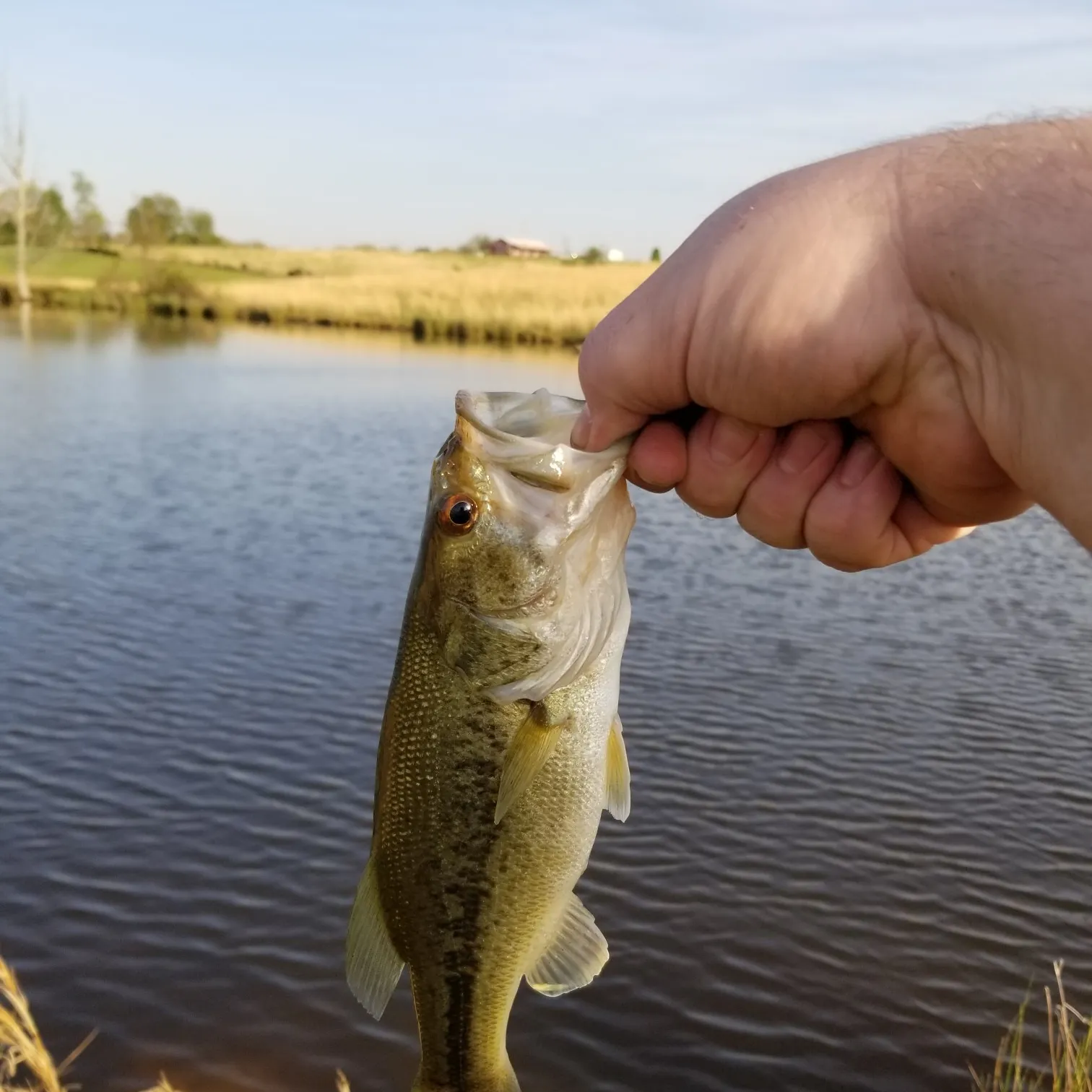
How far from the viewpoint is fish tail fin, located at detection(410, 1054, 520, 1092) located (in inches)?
119

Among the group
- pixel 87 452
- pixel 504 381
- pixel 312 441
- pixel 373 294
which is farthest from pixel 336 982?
pixel 373 294

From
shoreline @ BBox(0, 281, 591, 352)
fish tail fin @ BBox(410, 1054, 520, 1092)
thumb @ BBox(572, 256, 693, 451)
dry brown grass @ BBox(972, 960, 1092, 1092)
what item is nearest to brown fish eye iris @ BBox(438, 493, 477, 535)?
thumb @ BBox(572, 256, 693, 451)

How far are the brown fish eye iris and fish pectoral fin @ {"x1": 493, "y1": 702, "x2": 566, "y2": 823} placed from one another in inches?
17.3

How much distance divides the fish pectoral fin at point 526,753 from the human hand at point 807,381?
61 cm

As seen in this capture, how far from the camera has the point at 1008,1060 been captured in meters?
6.63

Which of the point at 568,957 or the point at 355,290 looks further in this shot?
the point at 355,290

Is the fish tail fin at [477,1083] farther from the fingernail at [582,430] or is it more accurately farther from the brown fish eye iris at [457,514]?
the fingernail at [582,430]

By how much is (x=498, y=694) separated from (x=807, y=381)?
97 cm

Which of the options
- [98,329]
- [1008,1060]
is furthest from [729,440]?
[98,329]

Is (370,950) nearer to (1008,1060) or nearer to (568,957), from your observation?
(568,957)

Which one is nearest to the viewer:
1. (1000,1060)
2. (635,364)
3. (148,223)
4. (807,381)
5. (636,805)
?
(807,381)

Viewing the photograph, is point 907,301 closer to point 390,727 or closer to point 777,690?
point 390,727

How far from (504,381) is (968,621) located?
61.4 feet

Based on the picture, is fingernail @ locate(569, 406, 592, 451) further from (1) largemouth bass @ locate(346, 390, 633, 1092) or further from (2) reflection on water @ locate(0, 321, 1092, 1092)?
(2) reflection on water @ locate(0, 321, 1092, 1092)
